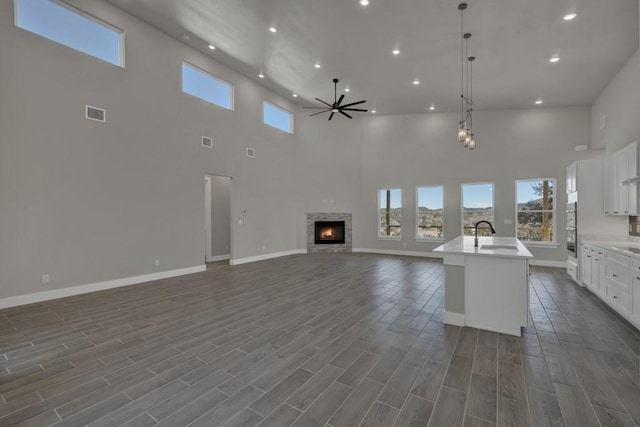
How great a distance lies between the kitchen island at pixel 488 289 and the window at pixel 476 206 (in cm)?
566

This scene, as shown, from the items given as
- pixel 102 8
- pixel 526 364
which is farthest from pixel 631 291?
pixel 102 8

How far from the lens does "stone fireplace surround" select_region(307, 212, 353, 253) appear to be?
9.67 m

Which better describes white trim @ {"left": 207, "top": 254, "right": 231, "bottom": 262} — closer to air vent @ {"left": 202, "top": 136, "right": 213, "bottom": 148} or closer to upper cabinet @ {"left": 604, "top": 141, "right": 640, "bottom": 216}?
air vent @ {"left": 202, "top": 136, "right": 213, "bottom": 148}

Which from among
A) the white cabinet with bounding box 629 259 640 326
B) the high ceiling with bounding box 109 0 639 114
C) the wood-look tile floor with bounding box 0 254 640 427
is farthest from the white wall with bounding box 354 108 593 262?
the white cabinet with bounding box 629 259 640 326

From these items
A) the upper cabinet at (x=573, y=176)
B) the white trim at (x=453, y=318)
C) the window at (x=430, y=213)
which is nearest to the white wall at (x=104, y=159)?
the white trim at (x=453, y=318)

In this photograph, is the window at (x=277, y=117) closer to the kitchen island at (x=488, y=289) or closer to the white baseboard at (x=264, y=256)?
the white baseboard at (x=264, y=256)

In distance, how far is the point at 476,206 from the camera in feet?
27.8

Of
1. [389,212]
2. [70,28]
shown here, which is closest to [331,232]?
[389,212]

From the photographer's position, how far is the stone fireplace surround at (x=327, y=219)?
31.7 feet

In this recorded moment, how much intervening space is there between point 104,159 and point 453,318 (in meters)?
5.90

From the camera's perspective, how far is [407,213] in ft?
30.7

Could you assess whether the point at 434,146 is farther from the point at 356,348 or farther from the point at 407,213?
the point at 356,348

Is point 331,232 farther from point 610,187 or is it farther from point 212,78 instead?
point 610,187

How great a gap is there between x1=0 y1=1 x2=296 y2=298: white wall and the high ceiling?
1.18 metres
